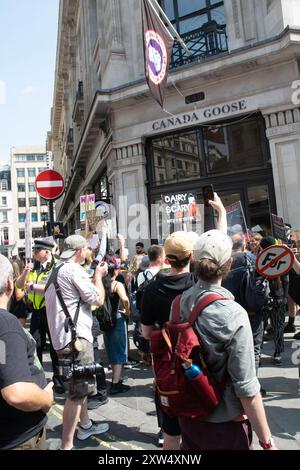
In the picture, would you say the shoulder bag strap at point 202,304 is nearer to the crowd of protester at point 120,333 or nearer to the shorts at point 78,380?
the crowd of protester at point 120,333

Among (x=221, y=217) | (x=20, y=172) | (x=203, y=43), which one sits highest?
(x=20, y=172)

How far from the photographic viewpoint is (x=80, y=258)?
4070 millimetres

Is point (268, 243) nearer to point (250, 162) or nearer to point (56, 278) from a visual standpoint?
point (56, 278)

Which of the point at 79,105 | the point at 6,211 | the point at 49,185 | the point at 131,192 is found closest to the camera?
Answer: the point at 49,185

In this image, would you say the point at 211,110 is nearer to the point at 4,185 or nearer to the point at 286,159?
the point at 286,159

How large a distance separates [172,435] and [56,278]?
5.67 ft

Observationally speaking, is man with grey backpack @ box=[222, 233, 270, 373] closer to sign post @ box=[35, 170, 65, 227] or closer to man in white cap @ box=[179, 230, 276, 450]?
man in white cap @ box=[179, 230, 276, 450]

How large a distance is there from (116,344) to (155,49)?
6691mm

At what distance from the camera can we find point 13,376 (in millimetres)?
1840

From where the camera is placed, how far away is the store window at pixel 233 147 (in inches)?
445

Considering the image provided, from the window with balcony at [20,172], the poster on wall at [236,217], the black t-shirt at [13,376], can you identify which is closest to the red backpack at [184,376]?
the black t-shirt at [13,376]

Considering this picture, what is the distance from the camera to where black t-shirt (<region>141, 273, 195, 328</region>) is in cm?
311

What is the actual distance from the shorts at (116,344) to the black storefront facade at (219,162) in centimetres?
686

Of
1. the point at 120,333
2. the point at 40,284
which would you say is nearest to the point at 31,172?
the point at 40,284
